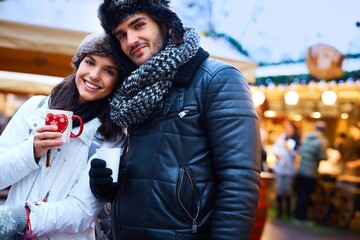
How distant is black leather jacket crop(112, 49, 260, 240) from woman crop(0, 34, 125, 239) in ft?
1.28

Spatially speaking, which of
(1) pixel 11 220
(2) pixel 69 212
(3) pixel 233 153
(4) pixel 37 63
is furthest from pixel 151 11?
(4) pixel 37 63

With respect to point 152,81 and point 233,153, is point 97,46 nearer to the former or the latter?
point 152,81

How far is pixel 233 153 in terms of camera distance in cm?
166

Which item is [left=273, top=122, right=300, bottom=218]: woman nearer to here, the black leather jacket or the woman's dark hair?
the woman's dark hair

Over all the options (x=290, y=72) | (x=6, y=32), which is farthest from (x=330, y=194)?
(x=6, y=32)

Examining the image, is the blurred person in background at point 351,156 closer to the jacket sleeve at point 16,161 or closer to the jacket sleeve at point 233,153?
the jacket sleeve at point 233,153

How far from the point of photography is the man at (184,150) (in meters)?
1.65

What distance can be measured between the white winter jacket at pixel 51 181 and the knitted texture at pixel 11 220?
45 millimetres

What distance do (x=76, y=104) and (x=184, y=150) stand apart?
90 centimetres

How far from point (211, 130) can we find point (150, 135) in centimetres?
28

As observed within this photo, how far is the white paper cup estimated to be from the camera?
6.28 ft

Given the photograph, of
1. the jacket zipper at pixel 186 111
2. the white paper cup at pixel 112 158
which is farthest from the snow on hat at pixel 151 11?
the white paper cup at pixel 112 158

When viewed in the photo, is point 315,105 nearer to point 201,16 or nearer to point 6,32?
point 201,16

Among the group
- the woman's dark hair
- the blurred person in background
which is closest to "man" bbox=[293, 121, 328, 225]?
the blurred person in background
